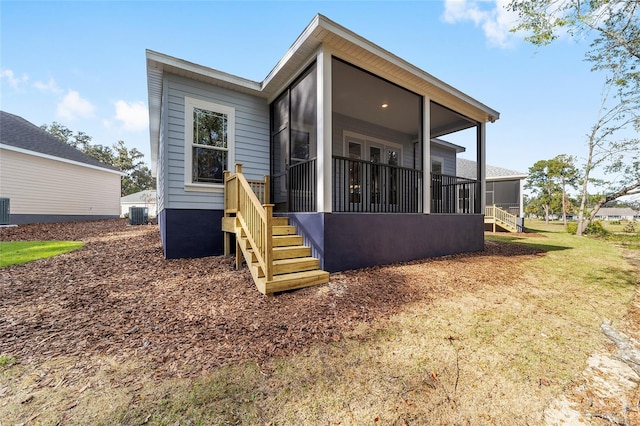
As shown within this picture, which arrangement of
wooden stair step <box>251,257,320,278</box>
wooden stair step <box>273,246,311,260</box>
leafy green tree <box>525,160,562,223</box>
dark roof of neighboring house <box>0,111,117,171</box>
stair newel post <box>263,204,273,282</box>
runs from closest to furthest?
stair newel post <box>263,204,273,282</box>
wooden stair step <box>251,257,320,278</box>
wooden stair step <box>273,246,311,260</box>
dark roof of neighboring house <box>0,111,117,171</box>
leafy green tree <box>525,160,562,223</box>

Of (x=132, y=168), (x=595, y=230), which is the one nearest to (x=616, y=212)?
(x=595, y=230)

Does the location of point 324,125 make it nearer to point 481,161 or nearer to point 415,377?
point 415,377

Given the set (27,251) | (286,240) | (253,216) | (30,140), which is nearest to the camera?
(253,216)

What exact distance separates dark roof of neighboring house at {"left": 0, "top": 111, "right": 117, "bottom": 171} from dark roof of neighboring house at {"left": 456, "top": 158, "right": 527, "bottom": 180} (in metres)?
25.3

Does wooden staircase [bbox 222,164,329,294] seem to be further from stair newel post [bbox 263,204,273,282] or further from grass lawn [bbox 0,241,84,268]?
grass lawn [bbox 0,241,84,268]

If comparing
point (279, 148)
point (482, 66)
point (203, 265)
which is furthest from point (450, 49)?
point (203, 265)

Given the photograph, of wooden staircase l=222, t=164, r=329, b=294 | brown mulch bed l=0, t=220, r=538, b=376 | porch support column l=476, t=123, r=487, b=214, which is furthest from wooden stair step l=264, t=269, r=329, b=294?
porch support column l=476, t=123, r=487, b=214

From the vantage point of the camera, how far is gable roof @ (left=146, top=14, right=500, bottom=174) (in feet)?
14.3

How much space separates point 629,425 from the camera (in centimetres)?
161

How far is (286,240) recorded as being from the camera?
4.65m

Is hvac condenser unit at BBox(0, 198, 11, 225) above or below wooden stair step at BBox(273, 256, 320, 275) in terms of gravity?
above

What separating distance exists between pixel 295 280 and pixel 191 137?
13.6ft

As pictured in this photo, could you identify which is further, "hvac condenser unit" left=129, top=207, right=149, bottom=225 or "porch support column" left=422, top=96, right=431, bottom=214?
"hvac condenser unit" left=129, top=207, right=149, bottom=225

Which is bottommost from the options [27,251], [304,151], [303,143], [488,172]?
[27,251]
